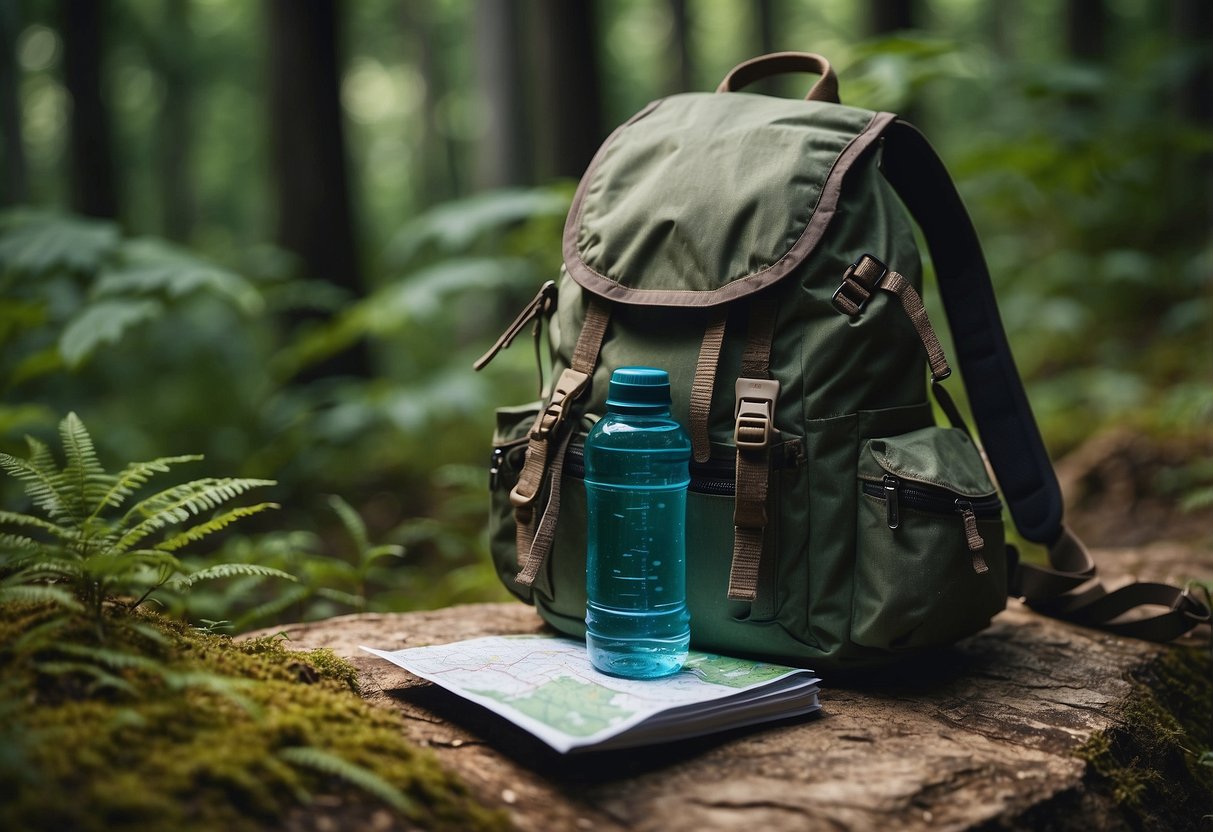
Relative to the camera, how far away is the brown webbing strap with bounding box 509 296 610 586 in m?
2.01

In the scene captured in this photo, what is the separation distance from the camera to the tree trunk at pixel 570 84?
625 cm

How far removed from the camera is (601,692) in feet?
5.49

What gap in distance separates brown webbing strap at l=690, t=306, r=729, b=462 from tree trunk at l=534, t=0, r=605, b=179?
14.9ft

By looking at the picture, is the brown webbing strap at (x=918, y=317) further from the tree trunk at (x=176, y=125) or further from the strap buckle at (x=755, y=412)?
the tree trunk at (x=176, y=125)

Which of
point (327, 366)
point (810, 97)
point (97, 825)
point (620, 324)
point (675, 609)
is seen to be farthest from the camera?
point (327, 366)

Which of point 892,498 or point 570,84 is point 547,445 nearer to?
point 892,498

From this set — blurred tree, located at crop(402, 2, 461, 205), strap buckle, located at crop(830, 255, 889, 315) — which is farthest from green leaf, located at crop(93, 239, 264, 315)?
blurred tree, located at crop(402, 2, 461, 205)

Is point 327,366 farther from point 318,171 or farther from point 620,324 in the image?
point 620,324

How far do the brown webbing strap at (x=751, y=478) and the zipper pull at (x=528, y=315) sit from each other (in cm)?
63

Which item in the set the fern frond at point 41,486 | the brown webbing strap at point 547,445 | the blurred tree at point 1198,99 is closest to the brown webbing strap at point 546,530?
the brown webbing strap at point 547,445

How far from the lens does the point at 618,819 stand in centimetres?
136

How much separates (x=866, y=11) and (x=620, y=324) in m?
Result: 5.99

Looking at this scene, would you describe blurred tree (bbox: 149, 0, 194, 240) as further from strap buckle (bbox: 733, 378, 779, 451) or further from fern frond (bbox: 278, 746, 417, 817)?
fern frond (bbox: 278, 746, 417, 817)

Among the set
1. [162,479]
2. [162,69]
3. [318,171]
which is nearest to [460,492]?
[162,479]
